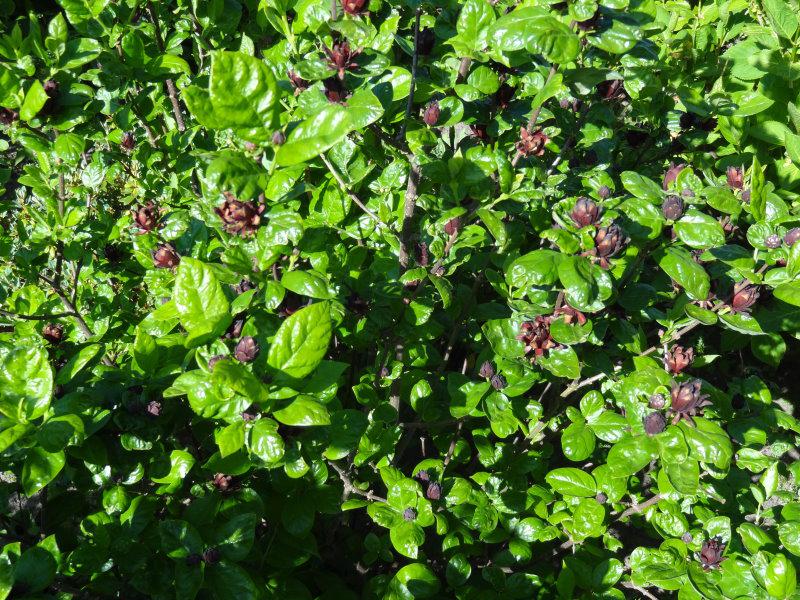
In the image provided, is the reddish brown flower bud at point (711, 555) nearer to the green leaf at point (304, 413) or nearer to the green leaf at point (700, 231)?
the green leaf at point (700, 231)

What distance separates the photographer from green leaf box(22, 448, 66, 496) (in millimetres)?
1099

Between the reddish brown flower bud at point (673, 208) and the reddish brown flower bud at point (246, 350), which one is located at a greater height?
the reddish brown flower bud at point (246, 350)

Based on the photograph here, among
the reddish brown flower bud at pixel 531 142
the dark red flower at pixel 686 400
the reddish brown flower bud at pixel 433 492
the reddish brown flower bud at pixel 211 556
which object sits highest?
the reddish brown flower bud at pixel 531 142

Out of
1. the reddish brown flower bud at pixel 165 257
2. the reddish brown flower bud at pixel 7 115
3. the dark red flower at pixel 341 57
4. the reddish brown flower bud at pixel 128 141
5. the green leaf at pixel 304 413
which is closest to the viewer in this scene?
the green leaf at pixel 304 413

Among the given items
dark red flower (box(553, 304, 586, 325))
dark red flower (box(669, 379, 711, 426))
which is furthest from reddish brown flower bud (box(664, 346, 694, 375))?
dark red flower (box(553, 304, 586, 325))

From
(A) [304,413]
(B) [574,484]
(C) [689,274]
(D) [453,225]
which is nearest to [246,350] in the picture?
(A) [304,413]

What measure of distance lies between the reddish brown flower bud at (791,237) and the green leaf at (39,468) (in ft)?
5.19

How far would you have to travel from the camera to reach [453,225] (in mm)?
1563

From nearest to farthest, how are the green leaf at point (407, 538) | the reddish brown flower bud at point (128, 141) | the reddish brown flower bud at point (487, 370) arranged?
1. the green leaf at point (407, 538)
2. the reddish brown flower bud at point (487, 370)
3. the reddish brown flower bud at point (128, 141)

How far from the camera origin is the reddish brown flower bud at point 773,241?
1.51 metres

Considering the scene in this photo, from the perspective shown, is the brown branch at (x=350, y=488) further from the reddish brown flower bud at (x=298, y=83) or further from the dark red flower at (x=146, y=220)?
the reddish brown flower bud at (x=298, y=83)

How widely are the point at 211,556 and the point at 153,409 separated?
33cm

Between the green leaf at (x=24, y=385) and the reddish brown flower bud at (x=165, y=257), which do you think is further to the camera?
the reddish brown flower bud at (x=165, y=257)

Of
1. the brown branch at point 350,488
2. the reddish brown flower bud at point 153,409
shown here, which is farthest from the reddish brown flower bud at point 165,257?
the brown branch at point 350,488
